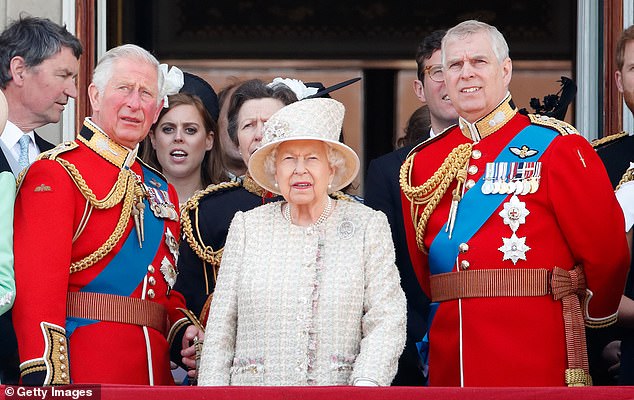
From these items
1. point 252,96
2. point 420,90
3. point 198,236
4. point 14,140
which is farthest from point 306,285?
point 420,90

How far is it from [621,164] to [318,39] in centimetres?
332

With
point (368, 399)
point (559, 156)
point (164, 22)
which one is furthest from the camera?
point (164, 22)

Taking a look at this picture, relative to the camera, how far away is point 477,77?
4859 millimetres

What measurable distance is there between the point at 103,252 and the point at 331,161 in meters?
0.74

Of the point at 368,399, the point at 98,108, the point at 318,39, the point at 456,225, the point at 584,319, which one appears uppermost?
the point at 318,39

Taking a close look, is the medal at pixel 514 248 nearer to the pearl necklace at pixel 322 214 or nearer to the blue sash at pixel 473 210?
the blue sash at pixel 473 210

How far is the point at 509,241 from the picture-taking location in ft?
15.4

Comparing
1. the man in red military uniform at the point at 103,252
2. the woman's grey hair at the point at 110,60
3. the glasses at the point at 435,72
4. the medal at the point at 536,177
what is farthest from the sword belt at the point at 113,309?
the glasses at the point at 435,72

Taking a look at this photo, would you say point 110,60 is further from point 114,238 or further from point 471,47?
point 471,47

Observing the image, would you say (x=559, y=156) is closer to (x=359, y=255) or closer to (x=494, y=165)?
(x=494, y=165)

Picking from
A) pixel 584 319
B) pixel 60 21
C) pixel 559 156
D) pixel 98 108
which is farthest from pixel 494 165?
pixel 60 21

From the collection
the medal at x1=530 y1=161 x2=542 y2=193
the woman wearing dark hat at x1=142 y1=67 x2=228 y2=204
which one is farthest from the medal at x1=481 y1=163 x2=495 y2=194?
the woman wearing dark hat at x1=142 y1=67 x2=228 y2=204

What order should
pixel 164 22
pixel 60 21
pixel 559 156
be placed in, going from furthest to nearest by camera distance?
pixel 164 22 → pixel 60 21 → pixel 559 156

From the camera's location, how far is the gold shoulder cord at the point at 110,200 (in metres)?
4.61
